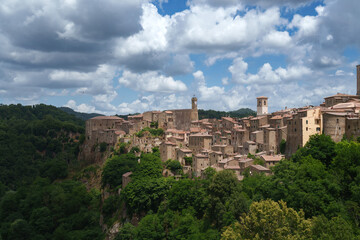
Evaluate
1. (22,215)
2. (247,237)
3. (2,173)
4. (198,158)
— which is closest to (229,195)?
(247,237)

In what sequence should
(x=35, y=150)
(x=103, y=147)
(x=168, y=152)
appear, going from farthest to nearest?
1. (x=35, y=150)
2. (x=103, y=147)
3. (x=168, y=152)

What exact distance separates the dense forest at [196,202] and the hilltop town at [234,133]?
287cm

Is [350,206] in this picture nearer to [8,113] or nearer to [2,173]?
[2,173]

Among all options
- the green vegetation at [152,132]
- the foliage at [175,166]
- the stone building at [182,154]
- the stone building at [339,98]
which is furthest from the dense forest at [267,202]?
the green vegetation at [152,132]

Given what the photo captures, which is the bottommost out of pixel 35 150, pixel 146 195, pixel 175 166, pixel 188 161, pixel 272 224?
pixel 146 195

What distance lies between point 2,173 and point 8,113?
314ft

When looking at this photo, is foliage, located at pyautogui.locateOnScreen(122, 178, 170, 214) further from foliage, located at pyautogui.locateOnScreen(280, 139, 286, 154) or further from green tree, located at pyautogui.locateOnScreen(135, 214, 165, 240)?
foliage, located at pyautogui.locateOnScreen(280, 139, 286, 154)

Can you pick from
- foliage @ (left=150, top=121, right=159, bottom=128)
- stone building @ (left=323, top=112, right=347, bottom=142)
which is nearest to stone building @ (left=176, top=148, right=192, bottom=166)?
foliage @ (left=150, top=121, right=159, bottom=128)

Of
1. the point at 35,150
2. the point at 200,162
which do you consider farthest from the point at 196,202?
the point at 35,150

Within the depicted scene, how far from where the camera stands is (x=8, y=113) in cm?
17662

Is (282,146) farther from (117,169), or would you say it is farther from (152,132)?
(152,132)

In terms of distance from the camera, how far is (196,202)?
1661 inches

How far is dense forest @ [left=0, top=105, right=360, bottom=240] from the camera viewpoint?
2350 cm

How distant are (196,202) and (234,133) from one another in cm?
2450
